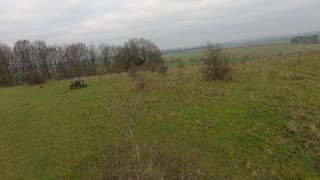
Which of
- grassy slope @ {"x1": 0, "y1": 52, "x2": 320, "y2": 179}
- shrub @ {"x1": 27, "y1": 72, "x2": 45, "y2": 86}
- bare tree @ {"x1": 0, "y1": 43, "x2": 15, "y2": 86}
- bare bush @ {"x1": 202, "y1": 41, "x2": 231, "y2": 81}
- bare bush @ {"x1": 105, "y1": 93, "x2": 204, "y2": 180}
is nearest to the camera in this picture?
bare bush @ {"x1": 105, "y1": 93, "x2": 204, "y2": 180}

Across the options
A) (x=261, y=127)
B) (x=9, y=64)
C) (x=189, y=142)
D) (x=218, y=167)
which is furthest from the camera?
(x=9, y=64)

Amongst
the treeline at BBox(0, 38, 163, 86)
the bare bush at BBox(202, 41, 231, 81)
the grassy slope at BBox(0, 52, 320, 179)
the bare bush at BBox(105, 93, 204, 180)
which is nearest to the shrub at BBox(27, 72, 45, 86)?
the treeline at BBox(0, 38, 163, 86)

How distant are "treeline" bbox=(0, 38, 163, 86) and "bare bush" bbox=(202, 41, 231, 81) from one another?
30160mm

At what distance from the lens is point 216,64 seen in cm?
1878

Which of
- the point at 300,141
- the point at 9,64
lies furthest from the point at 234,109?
the point at 9,64

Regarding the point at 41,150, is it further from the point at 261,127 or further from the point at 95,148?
the point at 261,127

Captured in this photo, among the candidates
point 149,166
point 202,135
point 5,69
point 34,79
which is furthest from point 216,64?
point 5,69

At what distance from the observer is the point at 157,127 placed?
30.3ft

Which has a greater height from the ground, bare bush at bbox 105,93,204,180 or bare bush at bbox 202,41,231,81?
bare bush at bbox 202,41,231,81

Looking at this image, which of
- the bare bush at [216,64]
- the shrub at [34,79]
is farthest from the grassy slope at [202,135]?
the shrub at [34,79]

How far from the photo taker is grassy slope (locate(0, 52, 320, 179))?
6270 mm

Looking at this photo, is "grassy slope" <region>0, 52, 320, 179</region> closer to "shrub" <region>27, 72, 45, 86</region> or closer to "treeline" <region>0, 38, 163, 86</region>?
"shrub" <region>27, 72, 45, 86</region>

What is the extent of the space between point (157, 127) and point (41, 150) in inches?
177

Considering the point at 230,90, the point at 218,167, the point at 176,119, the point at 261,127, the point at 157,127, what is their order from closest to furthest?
the point at 218,167 < the point at 261,127 < the point at 157,127 < the point at 176,119 < the point at 230,90
